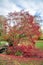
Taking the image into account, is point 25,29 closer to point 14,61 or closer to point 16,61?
point 16,61

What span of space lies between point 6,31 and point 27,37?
2219 mm

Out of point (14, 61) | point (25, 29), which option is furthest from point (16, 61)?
point (25, 29)

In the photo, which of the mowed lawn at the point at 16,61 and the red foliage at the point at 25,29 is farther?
the red foliage at the point at 25,29

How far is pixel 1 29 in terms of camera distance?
834 inches

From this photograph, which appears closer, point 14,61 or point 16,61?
point 14,61

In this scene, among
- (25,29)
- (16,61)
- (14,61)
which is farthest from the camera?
(25,29)

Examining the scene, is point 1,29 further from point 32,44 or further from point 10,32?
point 32,44

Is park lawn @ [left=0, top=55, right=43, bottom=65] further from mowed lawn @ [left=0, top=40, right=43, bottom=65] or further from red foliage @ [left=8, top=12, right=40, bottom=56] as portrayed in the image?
red foliage @ [left=8, top=12, right=40, bottom=56]

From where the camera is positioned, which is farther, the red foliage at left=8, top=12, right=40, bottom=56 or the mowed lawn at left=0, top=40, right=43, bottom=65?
the red foliage at left=8, top=12, right=40, bottom=56

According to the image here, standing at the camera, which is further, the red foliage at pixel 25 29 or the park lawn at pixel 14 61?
the red foliage at pixel 25 29

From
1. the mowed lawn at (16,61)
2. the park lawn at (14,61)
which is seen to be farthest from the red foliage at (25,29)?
the park lawn at (14,61)

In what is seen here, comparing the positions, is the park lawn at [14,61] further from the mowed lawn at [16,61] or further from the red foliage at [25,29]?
the red foliage at [25,29]

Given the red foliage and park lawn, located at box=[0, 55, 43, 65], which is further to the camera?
the red foliage

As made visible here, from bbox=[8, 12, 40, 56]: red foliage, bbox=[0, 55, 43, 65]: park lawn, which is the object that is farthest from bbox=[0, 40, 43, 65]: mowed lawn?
bbox=[8, 12, 40, 56]: red foliage
